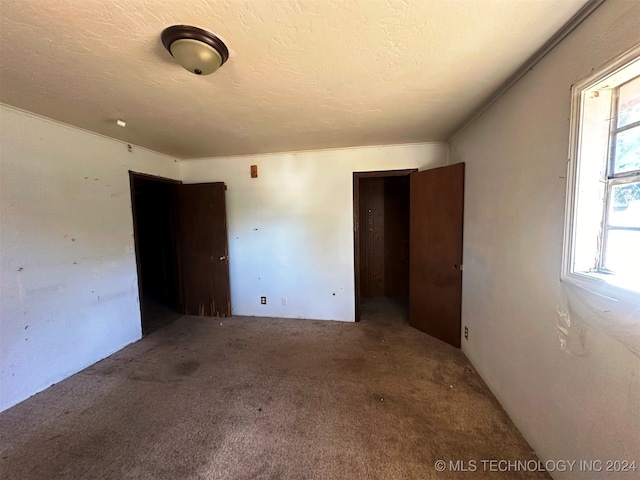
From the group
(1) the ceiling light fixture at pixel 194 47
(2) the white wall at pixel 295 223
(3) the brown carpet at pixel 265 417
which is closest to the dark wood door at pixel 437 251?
(3) the brown carpet at pixel 265 417

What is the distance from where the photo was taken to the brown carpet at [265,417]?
1433mm

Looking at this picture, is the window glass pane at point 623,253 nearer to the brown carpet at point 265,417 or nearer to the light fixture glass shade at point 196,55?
the brown carpet at point 265,417

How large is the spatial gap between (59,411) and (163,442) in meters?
0.99

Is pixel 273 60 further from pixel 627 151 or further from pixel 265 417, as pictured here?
pixel 265 417

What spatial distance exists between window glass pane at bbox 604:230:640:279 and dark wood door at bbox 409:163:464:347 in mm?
1466

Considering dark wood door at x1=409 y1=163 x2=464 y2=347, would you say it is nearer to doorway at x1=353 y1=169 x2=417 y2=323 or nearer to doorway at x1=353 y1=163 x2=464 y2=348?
doorway at x1=353 y1=163 x2=464 y2=348

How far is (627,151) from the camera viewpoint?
1026 mm

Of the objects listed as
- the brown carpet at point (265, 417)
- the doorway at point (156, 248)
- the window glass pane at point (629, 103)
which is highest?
the window glass pane at point (629, 103)

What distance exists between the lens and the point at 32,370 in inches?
80.4

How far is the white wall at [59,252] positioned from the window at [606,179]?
3608mm

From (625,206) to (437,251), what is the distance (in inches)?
70.1

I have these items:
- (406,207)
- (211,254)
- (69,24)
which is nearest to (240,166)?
(211,254)

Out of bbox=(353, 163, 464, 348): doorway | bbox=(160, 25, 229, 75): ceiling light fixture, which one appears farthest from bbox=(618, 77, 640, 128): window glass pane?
bbox=(160, 25, 229, 75): ceiling light fixture

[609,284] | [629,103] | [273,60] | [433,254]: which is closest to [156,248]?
[273,60]
